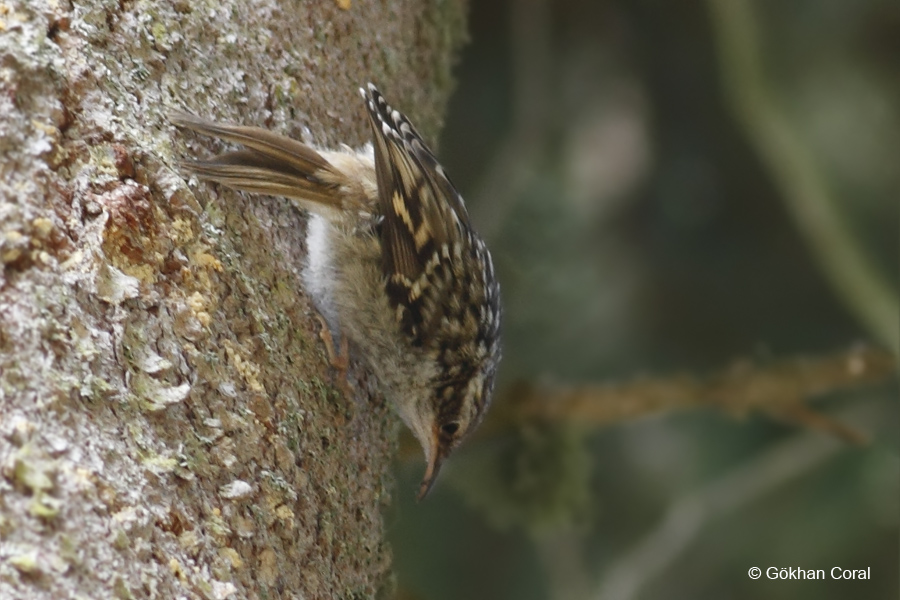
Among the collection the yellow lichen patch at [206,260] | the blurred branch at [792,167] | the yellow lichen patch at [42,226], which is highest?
the blurred branch at [792,167]

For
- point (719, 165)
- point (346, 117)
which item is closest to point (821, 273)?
point (719, 165)

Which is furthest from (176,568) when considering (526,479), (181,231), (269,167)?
(526,479)

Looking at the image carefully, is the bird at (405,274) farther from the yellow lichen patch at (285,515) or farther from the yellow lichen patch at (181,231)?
the yellow lichen patch at (285,515)

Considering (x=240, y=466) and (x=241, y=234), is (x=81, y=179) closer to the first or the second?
(x=241, y=234)

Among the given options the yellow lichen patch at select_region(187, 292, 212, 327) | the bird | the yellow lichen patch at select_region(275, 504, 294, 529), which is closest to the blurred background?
the bird

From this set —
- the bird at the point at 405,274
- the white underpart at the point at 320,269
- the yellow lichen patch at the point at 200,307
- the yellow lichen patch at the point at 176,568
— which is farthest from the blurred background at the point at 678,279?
the yellow lichen patch at the point at 176,568

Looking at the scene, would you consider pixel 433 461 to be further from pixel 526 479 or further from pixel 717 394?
pixel 717 394

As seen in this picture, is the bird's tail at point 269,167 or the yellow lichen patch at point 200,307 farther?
the bird's tail at point 269,167
